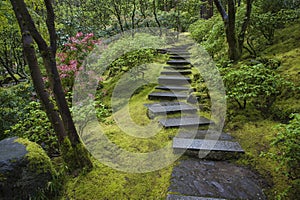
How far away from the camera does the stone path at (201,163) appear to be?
2350mm

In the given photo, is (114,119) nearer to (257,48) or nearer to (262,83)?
(262,83)

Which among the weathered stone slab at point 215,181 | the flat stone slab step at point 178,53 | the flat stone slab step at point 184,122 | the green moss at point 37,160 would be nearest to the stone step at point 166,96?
the flat stone slab step at point 184,122

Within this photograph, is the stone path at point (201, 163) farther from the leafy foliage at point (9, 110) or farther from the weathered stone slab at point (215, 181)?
the leafy foliage at point (9, 110)

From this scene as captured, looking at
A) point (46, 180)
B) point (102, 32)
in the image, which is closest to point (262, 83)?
point (46, 180)

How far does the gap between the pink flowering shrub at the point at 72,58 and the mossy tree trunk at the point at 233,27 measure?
163 inches

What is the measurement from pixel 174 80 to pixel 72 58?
11.5ft

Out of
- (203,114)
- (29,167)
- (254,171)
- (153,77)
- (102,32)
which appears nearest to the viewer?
(29,167)

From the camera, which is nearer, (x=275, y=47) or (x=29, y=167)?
(x=29, y=167)

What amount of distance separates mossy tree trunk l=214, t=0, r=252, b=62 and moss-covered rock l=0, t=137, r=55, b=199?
5.13 meters

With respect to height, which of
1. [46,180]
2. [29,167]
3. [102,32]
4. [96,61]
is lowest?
[46,180]

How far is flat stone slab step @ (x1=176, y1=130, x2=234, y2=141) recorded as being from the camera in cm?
343

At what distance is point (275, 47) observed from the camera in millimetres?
5477

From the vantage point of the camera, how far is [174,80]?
238 inches

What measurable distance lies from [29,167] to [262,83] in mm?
3724
